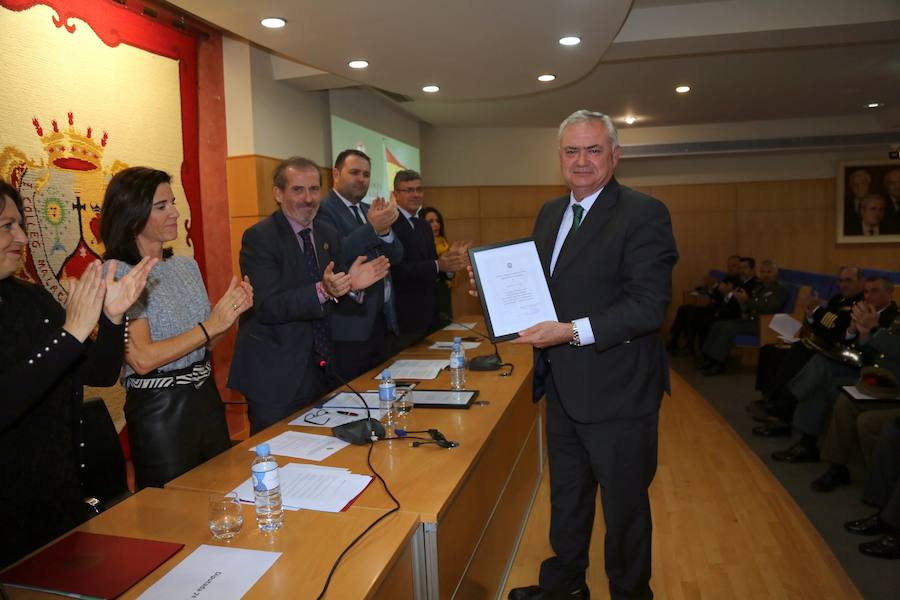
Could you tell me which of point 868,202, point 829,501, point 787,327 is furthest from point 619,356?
point 868,202

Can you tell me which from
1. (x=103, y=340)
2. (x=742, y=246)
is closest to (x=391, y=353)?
(x=103, y=340)

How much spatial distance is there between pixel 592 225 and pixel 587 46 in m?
3.08

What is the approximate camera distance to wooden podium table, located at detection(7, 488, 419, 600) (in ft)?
4.26

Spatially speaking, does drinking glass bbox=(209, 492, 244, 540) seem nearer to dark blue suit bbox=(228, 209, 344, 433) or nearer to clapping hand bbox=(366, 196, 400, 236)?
dark blue suit bbox=(228, 209, 344, 433)

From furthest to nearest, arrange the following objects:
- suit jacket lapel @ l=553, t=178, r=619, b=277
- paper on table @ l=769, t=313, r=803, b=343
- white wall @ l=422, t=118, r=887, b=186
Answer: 1. white wall @ l=422, t=118, r=887, b=186
2. paper on table @ l=769, t=313, r=803, b=343
3. suit jacket lapel @ l=553, t=178, r=619, b=277

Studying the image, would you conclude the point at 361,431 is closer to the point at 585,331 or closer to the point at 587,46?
the point at 585,331

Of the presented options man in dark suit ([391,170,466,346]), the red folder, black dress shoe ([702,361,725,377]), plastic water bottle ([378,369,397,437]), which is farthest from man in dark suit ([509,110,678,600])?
black dress shoe ([702,361,725,377])

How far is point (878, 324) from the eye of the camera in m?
4.14

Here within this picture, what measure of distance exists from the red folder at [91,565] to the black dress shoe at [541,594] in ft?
4.87

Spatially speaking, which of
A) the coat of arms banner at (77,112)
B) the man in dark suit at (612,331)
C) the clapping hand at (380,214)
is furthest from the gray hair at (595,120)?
the coat of arms banner at (77,112)

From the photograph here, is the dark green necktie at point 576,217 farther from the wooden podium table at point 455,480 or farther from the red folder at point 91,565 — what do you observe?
the red folder at point 91,565

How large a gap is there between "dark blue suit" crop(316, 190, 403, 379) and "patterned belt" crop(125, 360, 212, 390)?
1076mm

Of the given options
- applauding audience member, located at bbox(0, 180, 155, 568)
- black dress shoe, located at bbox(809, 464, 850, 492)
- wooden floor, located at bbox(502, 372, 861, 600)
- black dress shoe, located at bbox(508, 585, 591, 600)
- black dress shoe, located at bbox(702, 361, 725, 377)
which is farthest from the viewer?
black dress shoe, located at bbox(702, 361, 725, 377)

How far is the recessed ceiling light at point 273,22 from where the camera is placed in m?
3.75
